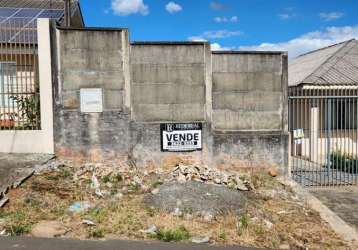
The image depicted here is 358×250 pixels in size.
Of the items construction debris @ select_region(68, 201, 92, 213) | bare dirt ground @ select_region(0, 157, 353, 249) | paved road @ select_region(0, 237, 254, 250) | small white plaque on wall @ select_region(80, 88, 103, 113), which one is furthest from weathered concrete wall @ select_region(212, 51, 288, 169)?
paved road @ select_region(0, 237, 254, 250)

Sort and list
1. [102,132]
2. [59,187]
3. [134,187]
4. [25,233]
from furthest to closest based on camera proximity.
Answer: [102,132] → [134,187] → [59,187] → [25,233]

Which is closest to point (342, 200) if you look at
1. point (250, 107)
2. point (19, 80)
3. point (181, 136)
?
point (250, 107)

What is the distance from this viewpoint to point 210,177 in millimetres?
8711

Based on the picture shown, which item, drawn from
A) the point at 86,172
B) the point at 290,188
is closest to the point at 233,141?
the point at 290,188

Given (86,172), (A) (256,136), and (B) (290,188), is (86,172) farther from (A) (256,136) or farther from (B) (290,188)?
(B) (290,188)

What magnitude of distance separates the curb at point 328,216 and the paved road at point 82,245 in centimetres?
200

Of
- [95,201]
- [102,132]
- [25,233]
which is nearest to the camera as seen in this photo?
[25,233]

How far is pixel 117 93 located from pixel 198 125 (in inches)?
79.0

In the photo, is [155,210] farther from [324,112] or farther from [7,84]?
[324,112]

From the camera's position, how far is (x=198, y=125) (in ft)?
30.5

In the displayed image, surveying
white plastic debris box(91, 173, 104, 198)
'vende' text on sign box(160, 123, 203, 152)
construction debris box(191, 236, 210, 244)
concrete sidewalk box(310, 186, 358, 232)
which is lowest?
concrete sidewalk box(310, 186, 358, 232)

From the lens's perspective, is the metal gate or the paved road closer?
the paved road

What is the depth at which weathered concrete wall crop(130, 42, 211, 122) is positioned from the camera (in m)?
9.16

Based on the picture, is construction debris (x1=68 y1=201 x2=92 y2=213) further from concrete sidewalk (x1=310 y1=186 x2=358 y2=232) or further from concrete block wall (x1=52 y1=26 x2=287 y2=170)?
concrete sidewalk (x1=310 y1=186 x2=358 y2=232)
